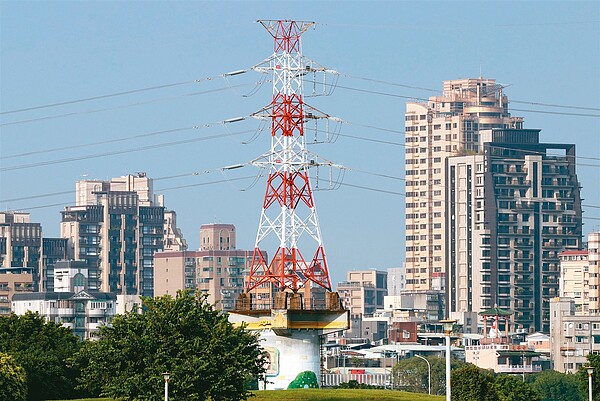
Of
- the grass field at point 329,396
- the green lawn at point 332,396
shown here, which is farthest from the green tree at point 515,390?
the grass field at point 329,396

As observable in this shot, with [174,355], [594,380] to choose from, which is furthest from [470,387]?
[174,355]

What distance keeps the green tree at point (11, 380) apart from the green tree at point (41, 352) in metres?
4.15

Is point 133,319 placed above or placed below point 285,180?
below

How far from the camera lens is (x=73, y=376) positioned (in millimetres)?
95375

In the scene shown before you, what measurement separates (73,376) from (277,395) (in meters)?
16.2

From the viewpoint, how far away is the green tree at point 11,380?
85.2m

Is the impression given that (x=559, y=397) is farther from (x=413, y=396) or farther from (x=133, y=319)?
(x=133, y=319)

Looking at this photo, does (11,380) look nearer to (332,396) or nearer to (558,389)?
(332,396)

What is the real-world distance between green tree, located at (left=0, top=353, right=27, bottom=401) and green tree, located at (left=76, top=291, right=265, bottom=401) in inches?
169

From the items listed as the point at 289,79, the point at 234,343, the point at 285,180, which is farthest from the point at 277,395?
the point at 289,79

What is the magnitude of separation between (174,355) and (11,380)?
10083 mm

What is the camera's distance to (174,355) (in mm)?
81188

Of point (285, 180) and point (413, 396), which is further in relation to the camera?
point (413, 396)

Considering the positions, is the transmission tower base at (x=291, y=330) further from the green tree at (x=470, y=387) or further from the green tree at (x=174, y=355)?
the green tree at (x=470, y=387)
